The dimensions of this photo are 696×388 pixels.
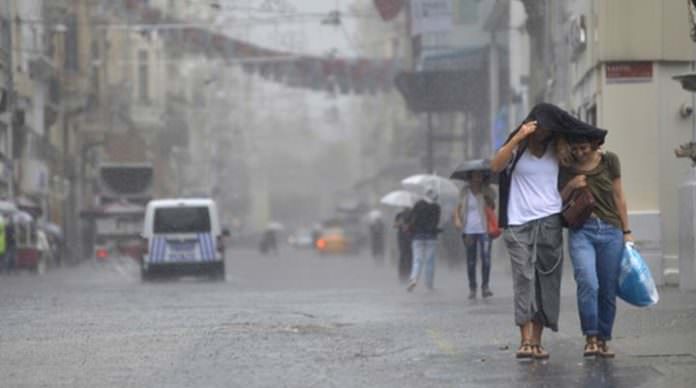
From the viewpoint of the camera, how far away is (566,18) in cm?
3038

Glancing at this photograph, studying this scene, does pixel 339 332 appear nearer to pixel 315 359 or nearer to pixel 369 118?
pixel 315 359

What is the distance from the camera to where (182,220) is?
38.2 m

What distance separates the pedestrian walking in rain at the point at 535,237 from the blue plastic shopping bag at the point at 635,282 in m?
0.44

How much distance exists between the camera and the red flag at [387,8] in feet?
140

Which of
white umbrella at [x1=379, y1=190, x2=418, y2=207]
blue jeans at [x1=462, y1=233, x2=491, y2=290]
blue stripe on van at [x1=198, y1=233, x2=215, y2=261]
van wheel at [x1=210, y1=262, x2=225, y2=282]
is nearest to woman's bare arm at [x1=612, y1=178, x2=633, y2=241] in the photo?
blue jeans at [x1=462, y1=233, x2=491, y2=290]

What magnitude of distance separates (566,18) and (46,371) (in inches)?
780

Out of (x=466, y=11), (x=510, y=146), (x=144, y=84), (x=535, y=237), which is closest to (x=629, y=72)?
(x=535, y=237)

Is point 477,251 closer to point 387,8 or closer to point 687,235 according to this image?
point 687,235

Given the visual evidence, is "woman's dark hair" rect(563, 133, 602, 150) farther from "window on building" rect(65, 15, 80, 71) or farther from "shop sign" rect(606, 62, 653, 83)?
"window on building" rect(65, 15, 80, 71)

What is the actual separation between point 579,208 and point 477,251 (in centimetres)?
1081

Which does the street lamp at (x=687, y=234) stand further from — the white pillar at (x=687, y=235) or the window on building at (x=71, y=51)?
the window on building at (x=71, y=51)

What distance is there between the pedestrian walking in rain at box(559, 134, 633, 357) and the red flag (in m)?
30.9

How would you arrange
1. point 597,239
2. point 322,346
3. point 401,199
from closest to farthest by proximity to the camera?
point 597,239, point 322,346, point 401,199

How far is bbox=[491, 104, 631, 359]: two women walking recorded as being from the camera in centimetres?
1204
